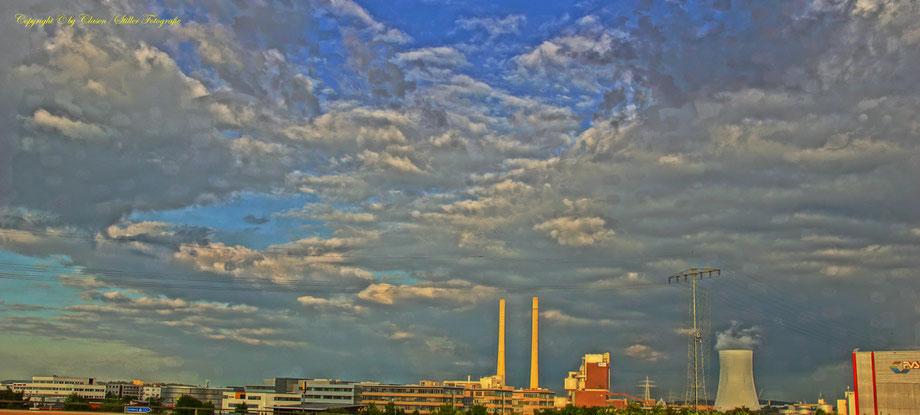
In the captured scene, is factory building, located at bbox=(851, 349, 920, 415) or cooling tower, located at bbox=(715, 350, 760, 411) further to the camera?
cooling tower, located at bbox=(715, 350, 760, 411)

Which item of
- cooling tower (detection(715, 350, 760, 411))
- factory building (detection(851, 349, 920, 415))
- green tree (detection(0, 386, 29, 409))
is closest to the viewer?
→ green tree (detection(0, 386, 29, 409))

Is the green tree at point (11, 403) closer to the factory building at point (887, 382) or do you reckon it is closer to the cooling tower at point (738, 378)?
the cooling tower at point (738, 378)

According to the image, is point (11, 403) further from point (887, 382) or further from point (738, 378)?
point (887, 382)

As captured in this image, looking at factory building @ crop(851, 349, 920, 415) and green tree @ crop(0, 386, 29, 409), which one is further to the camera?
factory building @ crop(851, 349, 920, 415)

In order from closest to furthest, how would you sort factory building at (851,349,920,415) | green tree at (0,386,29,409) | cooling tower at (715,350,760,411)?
green tree at (0,386,29,409) → factory building at (851,349,920,415) → cooling tower at (715,350,760,411)

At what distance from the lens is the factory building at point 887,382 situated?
127438 millimetres

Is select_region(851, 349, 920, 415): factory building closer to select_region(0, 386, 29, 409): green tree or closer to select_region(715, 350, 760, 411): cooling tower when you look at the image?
select_region(715, 350, 760, 411): cooling tower

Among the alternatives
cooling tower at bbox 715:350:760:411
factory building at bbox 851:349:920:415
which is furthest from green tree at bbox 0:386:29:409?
factory building at bbox 851:349:920:415

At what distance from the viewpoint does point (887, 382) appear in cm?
13075

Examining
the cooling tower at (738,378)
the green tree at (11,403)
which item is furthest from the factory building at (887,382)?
the green tree at (11,403)

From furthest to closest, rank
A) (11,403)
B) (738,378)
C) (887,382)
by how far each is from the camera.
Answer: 1. (738,378)
2. (887,382)
3. (11,403)

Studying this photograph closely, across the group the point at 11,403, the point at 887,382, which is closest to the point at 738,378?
the point at 887,382

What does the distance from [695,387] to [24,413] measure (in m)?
92.7

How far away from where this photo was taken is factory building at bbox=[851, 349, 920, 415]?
418ft
